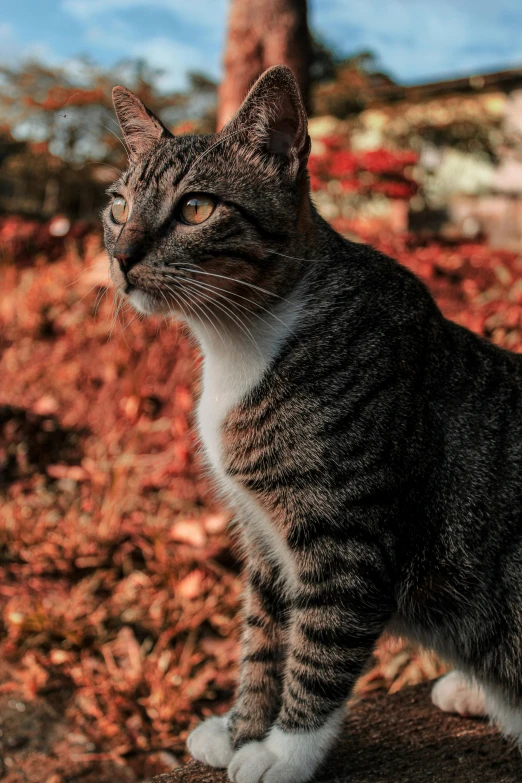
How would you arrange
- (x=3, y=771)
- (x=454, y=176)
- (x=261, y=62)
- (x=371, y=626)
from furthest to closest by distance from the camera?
(x=454, y=176)
(x=261, y=62)
(x=3, y=771)
(x=371, y=626)

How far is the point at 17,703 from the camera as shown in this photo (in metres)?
3.18

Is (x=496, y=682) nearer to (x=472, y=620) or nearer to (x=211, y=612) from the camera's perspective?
(x=472, y=620)

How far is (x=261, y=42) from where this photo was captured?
5383 mm

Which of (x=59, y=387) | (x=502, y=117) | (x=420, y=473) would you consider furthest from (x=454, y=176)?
(x=420, y=473)

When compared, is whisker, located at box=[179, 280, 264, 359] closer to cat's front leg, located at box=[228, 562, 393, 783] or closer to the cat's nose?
the cat's nose

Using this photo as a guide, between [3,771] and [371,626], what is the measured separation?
5.85 feet

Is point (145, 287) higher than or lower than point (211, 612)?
higher

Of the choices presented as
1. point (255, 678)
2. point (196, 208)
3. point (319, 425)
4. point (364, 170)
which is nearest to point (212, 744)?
point (255, 678)

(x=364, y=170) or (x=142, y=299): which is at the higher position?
(x=364, y=170)

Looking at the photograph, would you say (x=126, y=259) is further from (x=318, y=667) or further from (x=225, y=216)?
(x=318, y=667)

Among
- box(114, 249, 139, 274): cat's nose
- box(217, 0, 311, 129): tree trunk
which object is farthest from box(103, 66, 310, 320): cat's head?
box(217, 0, 311, 129): tree trunk

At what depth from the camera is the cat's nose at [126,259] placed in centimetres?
191

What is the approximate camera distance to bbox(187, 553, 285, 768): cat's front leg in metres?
2.22

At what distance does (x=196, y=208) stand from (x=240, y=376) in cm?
46
